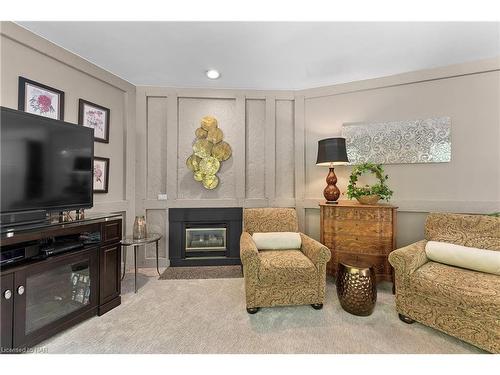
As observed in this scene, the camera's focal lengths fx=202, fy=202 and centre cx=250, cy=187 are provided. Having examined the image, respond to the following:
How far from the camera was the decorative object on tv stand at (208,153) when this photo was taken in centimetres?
303

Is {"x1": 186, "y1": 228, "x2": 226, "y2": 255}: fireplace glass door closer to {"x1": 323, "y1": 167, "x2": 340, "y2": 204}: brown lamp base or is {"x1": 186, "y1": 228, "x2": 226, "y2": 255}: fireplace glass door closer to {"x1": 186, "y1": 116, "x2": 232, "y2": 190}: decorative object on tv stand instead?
{"x1": 186, "y1": 116, "x2": 232, "y2": 190}: decorative object on tv stand

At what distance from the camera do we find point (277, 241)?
95.1 inches

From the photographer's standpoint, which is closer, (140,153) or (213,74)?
(213,74)

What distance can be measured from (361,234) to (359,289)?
702mm

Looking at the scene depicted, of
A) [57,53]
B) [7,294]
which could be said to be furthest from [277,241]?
[57,53]

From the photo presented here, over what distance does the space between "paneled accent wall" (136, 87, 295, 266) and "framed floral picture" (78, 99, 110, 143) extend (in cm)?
44

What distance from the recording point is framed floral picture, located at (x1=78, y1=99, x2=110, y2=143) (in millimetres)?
2391

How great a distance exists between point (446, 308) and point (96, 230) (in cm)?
306

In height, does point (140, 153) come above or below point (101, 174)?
above

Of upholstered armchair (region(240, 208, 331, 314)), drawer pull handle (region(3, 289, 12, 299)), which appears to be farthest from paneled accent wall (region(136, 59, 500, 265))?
drawer pull handle (region(3, 289, 12, 299))

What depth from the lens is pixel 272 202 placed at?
124 inches

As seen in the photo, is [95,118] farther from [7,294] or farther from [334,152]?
[334,152]
